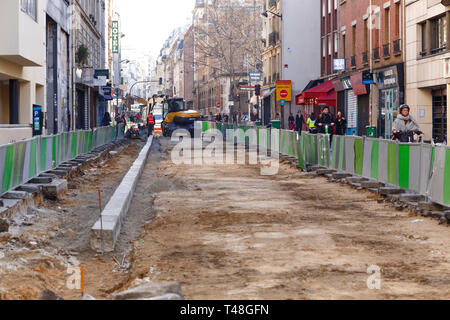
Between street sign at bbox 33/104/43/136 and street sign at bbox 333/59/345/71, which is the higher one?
street sign at bbox 333/59/345/71

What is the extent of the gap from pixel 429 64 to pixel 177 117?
97.1 ft

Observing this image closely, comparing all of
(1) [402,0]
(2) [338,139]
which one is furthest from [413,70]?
(2) [338,139]

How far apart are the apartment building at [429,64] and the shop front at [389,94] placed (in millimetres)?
548

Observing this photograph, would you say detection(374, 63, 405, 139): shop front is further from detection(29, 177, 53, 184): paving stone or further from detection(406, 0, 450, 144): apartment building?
detection(29, 177, 53, 184): paving stone

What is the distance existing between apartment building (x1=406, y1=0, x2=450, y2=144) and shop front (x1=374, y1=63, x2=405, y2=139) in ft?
1.80

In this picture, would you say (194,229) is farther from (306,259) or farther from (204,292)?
(204,292)

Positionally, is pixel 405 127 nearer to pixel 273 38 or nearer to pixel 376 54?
pixel 376 54

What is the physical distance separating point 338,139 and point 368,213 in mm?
7092

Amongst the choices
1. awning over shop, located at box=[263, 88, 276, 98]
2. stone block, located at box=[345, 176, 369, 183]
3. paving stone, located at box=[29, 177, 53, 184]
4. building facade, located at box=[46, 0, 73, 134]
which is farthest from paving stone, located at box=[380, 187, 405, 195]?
awning over shop, located at box=[263, 88, 276, 98]

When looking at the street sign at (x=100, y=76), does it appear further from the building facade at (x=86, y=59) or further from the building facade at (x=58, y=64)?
the building facade at (x=58, y=64)

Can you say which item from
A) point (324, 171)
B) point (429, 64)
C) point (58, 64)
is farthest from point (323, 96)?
point (324, 171)

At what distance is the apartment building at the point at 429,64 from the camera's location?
2808 centimetres

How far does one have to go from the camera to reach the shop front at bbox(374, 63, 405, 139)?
32.6 m

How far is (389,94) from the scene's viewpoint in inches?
1356
